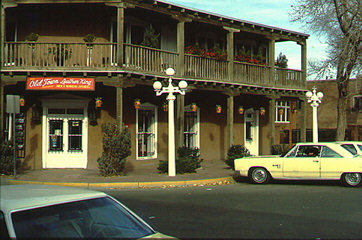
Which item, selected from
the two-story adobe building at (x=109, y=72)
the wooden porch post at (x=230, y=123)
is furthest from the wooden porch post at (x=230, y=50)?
the wooden porch post at (x=230, y=123)

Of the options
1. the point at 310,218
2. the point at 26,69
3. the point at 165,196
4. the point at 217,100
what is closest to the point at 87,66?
the point at 26,69

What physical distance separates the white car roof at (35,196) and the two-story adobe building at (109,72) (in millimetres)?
12050

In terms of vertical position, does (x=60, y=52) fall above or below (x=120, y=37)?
below

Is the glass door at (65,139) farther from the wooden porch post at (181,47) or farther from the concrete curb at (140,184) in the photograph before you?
the wooden porch post at (181,47)

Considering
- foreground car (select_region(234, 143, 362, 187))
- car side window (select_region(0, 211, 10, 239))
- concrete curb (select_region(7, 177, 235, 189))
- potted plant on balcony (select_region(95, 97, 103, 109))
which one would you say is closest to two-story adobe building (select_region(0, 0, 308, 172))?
potted plant on balcony (select_region(95, 97, 103, 109))

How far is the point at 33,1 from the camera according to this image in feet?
55.0

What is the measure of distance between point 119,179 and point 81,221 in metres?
11.0

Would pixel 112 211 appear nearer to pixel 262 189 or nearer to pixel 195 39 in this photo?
pixel 262 189

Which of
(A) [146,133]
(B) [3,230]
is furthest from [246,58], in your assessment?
(B) [3,230]

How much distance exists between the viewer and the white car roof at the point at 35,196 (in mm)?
3694

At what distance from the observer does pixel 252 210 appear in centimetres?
966

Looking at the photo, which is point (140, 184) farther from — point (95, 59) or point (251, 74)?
point (251, 74)

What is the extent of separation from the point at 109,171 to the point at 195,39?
368 inches

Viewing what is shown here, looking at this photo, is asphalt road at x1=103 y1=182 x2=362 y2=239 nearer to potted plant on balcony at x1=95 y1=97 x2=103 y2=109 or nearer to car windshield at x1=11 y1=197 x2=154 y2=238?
car windshield at x1=11 y1=197 x2=154 y2=238
